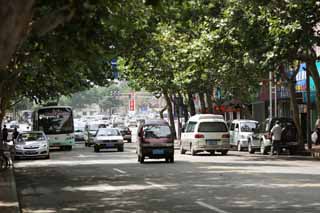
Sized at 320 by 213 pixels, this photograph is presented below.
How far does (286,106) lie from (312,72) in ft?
61.7

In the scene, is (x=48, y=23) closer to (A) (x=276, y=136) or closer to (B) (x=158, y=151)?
(B) (x=158, y=151)

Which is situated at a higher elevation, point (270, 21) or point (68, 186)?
point (270, 21)

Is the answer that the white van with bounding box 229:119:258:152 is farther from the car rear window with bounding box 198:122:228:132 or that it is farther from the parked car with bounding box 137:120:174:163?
the parked car with bounding box 137:120:174:163

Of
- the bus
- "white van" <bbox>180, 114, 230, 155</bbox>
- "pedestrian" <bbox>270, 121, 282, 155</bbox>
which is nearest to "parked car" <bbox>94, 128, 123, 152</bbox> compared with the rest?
the bus

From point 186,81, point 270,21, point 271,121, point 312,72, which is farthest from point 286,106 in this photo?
point 270,21

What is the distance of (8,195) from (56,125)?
31.7 m

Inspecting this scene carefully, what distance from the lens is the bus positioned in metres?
48.6

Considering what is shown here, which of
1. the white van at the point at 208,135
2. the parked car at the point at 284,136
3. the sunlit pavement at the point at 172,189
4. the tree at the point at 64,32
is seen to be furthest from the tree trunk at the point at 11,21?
the parked car at the point at 284,136

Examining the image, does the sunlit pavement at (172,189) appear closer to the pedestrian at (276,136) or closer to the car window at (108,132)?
the pedestrian at (276,136)

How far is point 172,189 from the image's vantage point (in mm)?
18156

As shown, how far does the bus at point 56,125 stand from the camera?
1912 inches

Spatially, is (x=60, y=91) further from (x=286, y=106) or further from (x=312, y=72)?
(x=286, y=106)

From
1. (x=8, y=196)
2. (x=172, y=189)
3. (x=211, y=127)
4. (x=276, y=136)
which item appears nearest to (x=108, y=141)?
(x=211, y=127)

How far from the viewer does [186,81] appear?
44.6 meters
